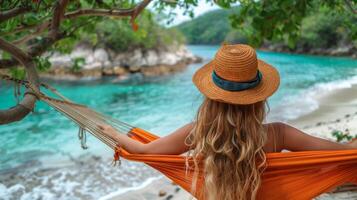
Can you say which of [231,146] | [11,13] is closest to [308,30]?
[11,13]

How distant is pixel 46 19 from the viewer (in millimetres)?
2898

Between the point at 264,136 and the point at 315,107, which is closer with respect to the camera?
the point at 264,136

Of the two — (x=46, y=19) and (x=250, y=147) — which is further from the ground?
(x=46, y=19)

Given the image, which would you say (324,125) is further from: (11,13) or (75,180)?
(11,13)

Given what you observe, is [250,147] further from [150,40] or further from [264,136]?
[150,40]

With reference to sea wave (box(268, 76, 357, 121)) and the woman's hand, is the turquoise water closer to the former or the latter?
sea wave (box(268, 76, 357, 121))

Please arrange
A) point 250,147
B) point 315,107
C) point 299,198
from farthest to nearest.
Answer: point 315,107, point 299,198, point 250,147

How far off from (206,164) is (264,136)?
197mm

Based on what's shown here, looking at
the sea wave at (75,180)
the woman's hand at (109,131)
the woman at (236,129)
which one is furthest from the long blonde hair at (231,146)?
the sea wave at (75,180)

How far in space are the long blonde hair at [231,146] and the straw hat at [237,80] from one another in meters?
0.04

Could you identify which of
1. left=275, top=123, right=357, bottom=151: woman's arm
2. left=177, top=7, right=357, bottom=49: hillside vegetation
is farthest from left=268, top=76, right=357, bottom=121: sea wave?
left=275, top=123, right=357, bottom=151: woman's arm

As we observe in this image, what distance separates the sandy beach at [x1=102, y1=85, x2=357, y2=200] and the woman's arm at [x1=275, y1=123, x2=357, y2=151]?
1.04 meters

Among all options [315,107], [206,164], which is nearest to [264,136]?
[206,164]

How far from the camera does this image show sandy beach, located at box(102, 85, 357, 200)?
3.79 metres
